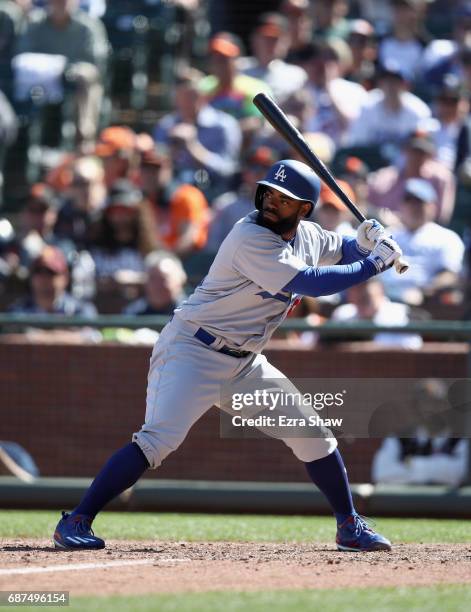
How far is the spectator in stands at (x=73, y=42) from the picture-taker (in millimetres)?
12680

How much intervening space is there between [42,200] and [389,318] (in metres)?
3.31

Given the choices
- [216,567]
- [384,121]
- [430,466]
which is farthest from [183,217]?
[216,567]

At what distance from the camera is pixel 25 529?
6.77 m

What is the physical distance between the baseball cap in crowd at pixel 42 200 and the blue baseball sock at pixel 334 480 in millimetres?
5502

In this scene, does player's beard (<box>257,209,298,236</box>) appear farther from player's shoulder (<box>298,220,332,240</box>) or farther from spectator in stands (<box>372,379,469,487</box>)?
spectator in stands (<box>372,379,469,487</box>)

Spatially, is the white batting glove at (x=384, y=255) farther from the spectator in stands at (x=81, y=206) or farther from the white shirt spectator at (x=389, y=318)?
the spectator in stands at (x=81, y=206)

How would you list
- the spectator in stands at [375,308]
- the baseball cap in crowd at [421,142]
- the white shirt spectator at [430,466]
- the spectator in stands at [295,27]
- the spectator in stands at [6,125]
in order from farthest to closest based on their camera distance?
the spectator in stands at [6,125]
the spectator in stands at [295,27]
the baseball cap in crowd at [421,142]
the spectator in stands at [375,308]
the white shirt spectator at [430,466]

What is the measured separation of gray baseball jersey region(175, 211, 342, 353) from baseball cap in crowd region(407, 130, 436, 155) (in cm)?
469

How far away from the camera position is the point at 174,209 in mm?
10586

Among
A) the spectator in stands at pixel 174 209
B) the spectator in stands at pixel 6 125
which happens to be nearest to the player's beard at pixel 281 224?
the spectator in stands at pixel 174 209

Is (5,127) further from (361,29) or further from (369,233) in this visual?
(369,233)

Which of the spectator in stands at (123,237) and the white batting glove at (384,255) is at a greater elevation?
the spectator in stands at (123,237)

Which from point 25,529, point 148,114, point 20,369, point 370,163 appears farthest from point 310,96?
point 25,529

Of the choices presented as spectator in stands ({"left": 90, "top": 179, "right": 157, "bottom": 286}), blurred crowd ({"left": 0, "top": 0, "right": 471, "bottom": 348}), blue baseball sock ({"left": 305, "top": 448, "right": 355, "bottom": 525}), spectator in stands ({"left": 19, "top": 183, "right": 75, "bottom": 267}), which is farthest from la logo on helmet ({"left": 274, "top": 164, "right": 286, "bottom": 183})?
spectator in stands ({"left": 19, "top": 183, "right": 75, "bottom": 267})
